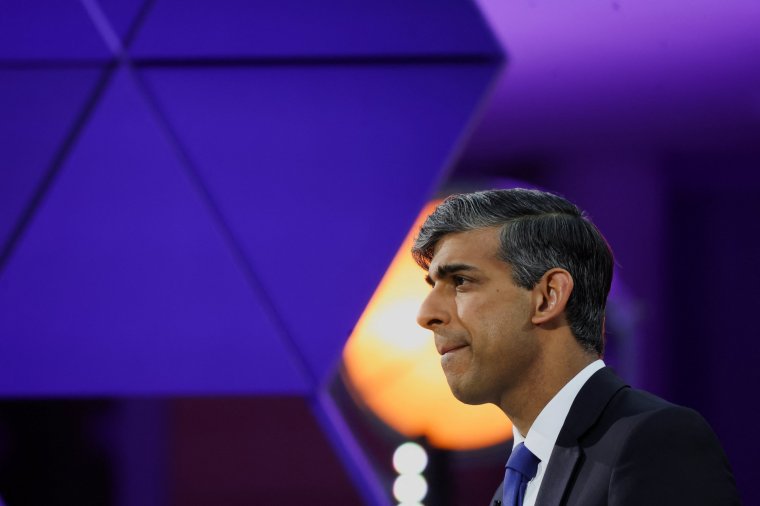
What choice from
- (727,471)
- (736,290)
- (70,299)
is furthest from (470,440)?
(727,471)

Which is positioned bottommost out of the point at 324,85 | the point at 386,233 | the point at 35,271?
the point at 386,233

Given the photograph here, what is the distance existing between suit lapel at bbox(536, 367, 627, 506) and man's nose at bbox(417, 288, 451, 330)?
0.21 metres

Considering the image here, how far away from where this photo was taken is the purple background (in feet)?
8.50

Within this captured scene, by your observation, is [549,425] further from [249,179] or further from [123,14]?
[123,14]

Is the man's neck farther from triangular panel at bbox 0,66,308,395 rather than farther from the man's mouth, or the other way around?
triangular panel at bbox 0,66,308,395

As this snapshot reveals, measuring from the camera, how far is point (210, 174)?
112 inches

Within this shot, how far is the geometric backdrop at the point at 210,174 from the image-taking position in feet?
9.00

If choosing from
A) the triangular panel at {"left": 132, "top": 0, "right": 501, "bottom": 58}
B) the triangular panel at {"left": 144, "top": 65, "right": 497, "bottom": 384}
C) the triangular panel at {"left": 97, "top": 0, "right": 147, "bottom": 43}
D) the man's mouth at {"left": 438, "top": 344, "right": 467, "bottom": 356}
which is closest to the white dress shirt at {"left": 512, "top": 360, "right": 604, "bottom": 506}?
the man's mouth at {"left": 438, "top": 344, "right": 467, "bottom": 356}

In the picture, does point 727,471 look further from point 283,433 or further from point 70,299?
point 70,299

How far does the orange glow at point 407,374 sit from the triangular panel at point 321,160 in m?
0.06

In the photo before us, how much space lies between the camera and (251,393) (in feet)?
9.06

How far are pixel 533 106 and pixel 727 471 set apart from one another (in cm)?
168

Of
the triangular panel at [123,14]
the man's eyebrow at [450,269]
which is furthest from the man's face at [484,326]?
the triangular panel at [123,14]

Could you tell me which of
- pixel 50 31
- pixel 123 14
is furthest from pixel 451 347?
pixel 50 31
